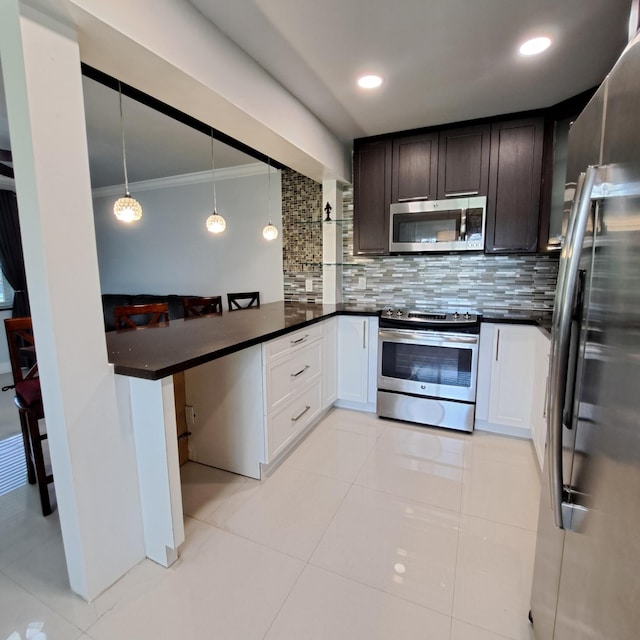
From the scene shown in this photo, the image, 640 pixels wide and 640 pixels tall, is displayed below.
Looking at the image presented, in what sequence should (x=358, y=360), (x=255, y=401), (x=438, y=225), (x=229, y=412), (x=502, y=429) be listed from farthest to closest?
(x=358, y=360), (x=438, y=225), (x=502, y=429), (x=229, y=412), (x=255, y=401)

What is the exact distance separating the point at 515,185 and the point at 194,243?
12.0 ft

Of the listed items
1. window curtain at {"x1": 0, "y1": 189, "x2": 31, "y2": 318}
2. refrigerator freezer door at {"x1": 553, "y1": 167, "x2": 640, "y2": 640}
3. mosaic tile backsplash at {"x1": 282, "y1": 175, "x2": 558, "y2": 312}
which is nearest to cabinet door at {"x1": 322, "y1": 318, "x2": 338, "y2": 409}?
mosaic tile backsplash at {"x1": 282, "y1": 175, "x2": 558, "y2": 312}

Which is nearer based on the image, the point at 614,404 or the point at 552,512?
the point at 614,404

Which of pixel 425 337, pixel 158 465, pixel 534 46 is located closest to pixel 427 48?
pixel 534 46

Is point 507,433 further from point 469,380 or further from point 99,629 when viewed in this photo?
point 99,629

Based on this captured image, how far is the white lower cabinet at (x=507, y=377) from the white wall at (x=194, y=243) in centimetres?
222

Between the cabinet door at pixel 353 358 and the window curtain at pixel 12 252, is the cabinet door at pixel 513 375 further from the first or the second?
the window curtain at pixel 12 252

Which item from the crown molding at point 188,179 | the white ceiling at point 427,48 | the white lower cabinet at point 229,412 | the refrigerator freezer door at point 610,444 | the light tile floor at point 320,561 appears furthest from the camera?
the crown molding at point 188,179

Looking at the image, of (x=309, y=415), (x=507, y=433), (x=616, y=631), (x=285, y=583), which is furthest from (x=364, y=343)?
(x=616, y=631)

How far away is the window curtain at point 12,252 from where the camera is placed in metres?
4.37

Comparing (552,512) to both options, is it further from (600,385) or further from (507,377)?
(507,377)

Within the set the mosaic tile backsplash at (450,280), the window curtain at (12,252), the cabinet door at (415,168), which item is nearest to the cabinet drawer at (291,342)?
the mosaic tile backsplash at (450,280)

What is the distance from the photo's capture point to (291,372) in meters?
2.35

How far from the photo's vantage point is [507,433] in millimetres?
2732
